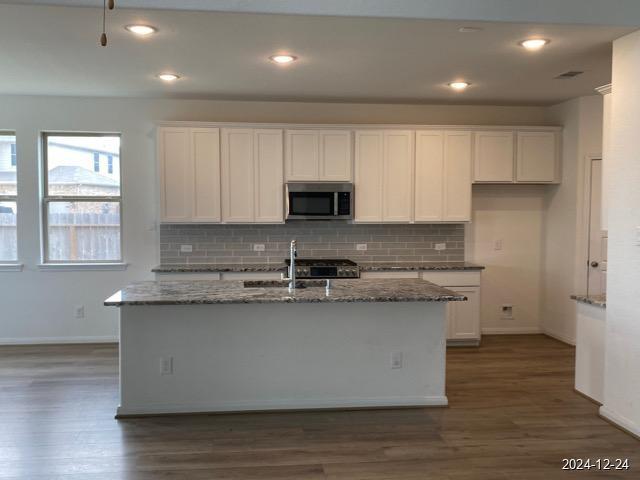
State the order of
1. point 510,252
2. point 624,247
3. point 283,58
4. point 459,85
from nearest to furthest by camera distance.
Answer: point 624,247 → point 283,58 → point 459,85 → point 510,252

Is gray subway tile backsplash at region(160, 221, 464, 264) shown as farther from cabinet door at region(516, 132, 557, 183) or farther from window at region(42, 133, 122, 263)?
cabinet door at region(516, 132, 557, 183)

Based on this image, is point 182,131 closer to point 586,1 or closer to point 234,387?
point 234,387

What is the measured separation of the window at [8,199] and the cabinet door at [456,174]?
15.7ft

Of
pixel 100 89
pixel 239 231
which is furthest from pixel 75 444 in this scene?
pixel 100 89

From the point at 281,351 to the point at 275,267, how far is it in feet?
6.28

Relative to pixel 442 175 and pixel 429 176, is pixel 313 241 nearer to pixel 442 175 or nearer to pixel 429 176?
pixel 429 176

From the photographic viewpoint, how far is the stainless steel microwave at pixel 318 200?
5.76m

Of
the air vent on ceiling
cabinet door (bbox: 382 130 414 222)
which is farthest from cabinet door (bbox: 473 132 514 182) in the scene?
the air vent on ceiling

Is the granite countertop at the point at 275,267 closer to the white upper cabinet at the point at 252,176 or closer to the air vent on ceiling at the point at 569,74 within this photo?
the white upper cabinet at the point at 252,176

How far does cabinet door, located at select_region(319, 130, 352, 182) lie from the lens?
5.80 m

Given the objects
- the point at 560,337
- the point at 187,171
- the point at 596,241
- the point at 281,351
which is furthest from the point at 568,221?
the point at 187,171

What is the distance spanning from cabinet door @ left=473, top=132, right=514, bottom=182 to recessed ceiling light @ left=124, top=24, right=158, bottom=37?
147 inches

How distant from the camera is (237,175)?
5.75 meters

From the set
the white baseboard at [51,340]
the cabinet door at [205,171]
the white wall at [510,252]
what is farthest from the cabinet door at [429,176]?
the white baseboard at [51,340]
